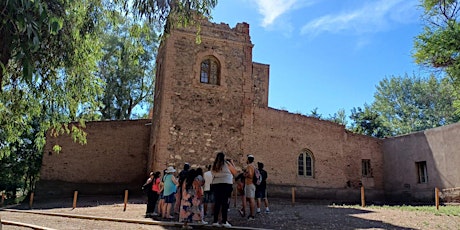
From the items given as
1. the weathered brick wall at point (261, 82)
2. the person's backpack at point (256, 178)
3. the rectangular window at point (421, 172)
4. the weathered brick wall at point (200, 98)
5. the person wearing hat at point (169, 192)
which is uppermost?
the weathered brick wall at point (261, 82)

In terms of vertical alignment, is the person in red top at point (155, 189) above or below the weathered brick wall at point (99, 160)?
below

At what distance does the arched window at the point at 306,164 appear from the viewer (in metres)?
20.1

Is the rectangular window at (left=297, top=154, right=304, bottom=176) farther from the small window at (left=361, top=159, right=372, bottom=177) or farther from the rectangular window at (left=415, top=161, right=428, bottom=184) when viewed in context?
the rectangular window at (left=415, top=161, right=428, bottom=184)

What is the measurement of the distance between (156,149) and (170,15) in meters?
9.84

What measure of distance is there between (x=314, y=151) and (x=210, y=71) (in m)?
6.92

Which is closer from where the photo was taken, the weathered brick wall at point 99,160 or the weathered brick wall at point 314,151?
the weathered brick wall at point 99,160

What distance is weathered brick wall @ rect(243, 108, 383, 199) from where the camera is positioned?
19.1 metres

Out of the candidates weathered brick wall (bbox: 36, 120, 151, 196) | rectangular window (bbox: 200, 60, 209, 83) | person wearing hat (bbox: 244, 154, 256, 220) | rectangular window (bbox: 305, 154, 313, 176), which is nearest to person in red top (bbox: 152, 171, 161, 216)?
person wearing hat (bbox: 244, 154, 256, 220)

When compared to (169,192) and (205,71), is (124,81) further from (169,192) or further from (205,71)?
(169,192)

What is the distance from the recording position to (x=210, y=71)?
58.8ft

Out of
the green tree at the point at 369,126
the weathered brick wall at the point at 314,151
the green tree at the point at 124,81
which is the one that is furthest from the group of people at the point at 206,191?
the green tree at the point at 369,126

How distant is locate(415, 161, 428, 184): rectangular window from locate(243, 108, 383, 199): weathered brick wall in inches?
87.3

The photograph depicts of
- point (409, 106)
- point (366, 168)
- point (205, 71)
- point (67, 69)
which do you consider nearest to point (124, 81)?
point (205, 71)

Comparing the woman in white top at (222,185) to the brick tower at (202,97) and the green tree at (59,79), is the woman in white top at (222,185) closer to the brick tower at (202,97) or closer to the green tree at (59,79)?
the green tree at (59,79)
